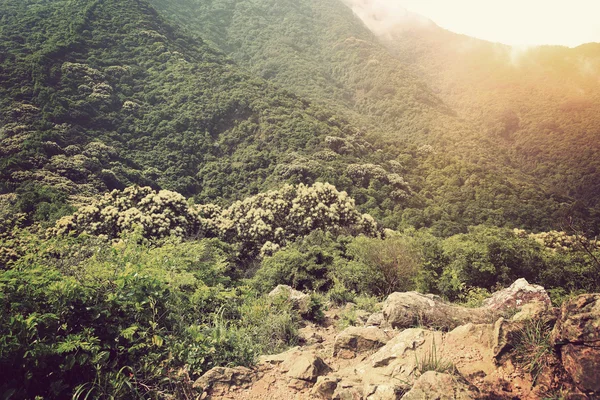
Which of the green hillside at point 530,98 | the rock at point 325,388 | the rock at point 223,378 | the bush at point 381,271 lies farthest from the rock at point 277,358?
the green hillside at point 530,98

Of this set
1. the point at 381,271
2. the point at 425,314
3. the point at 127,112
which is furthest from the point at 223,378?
the point at 127,112

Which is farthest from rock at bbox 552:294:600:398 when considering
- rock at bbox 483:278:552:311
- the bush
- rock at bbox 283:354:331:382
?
the bush

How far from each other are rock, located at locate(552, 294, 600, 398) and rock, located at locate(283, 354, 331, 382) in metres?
2.61

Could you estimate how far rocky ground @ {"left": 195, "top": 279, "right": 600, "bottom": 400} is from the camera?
3135mm

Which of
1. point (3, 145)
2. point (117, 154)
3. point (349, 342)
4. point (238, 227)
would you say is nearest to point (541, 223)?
point (238, 227)

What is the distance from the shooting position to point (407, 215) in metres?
39.1

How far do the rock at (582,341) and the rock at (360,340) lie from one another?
280 centimetres

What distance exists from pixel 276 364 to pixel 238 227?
2399cm

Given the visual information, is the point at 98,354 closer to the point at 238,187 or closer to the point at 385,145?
the point at 238,187

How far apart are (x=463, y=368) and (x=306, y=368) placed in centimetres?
184

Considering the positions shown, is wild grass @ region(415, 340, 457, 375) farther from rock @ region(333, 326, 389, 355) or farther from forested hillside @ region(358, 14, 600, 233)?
forested hillside @ region(358, 14, 600, 233)

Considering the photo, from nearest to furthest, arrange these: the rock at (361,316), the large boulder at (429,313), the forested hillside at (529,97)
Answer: the large boulder at (429,313), the rock at (361,316), the forested hillside at (529,97)

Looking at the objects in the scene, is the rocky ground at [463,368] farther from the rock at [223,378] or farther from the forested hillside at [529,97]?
the forested hillside at [529,97]

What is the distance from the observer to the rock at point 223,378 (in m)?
3.99
